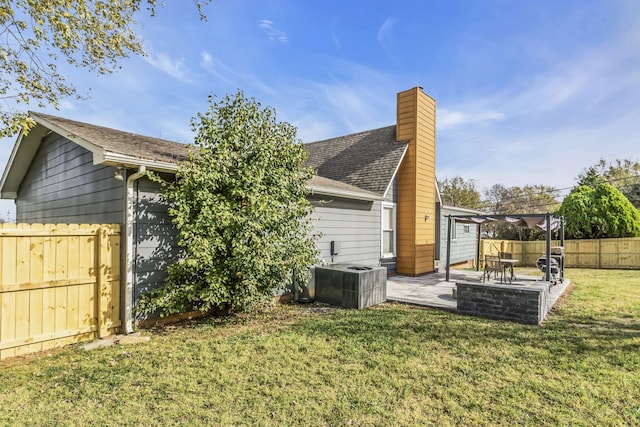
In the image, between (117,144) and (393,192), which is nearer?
(117,144)

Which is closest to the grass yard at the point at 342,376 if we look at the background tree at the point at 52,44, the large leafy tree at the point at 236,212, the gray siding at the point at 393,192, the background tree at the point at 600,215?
the large leafy tree at the point at 236,212

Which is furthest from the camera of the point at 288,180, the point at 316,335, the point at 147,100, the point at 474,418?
the point at 147,100

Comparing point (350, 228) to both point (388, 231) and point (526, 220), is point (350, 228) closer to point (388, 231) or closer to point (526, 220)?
point (388, 231)

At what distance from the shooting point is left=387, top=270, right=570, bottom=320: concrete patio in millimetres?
7184

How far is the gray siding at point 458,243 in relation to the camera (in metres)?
14.7

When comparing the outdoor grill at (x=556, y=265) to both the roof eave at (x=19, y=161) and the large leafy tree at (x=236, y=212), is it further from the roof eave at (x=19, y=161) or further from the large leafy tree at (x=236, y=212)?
the roof eave at (x=19, y=161)

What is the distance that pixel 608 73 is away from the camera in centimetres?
1161

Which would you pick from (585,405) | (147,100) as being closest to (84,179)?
(147,100)

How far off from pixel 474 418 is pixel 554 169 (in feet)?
128

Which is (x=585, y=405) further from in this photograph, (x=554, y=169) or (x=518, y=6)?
(x=554, y=169)

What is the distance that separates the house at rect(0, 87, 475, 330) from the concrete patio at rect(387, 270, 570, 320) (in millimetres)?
881

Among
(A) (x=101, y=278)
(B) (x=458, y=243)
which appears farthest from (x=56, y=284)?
(B) (x=458, y=243)

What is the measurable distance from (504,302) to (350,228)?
459 centimetres

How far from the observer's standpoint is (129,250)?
17.2 ft
